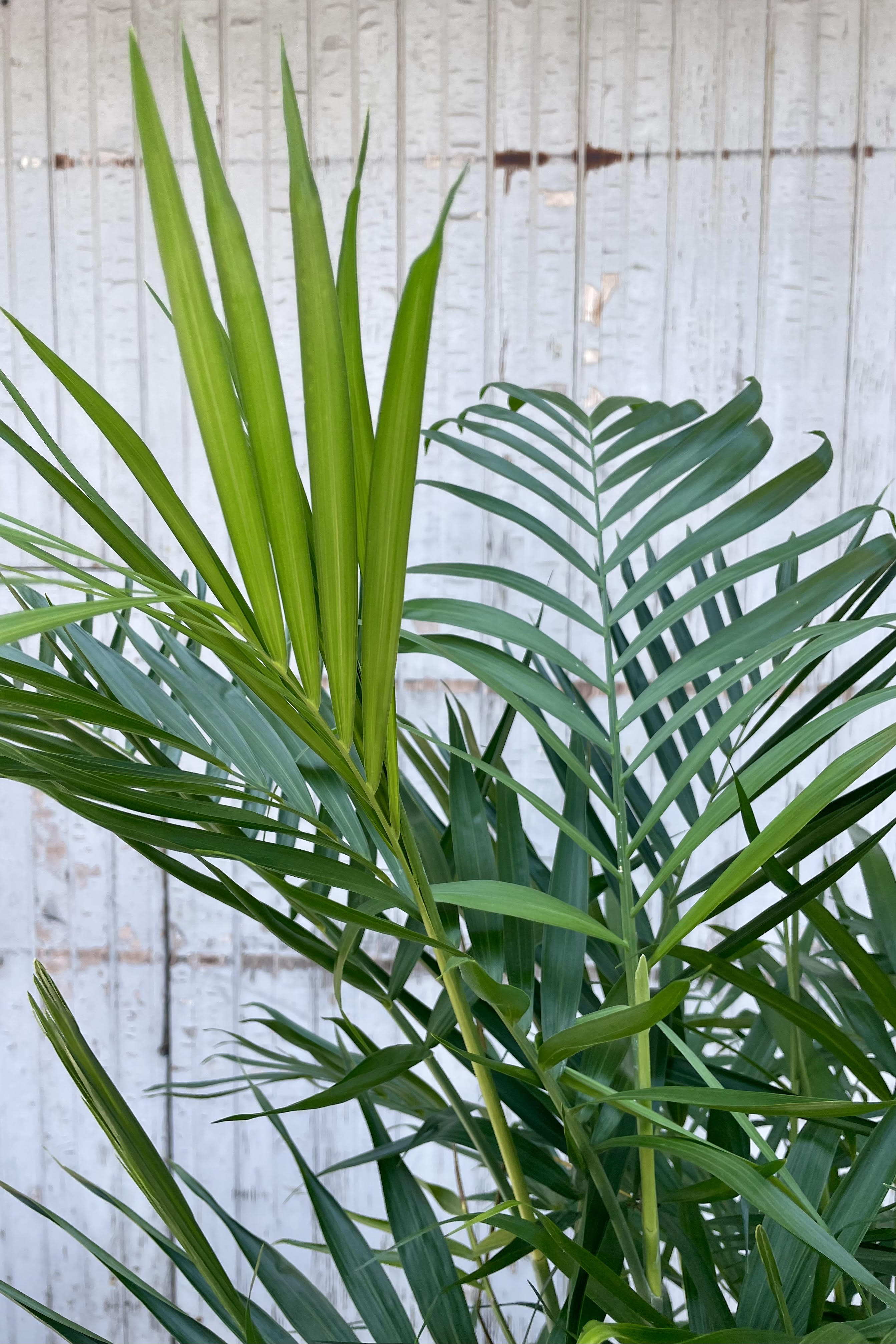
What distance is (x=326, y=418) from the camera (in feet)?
0.94

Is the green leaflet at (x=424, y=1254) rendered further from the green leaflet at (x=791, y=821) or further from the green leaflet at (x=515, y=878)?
the green leaflet at (x=791, y=821)

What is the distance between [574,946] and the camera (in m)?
0.52

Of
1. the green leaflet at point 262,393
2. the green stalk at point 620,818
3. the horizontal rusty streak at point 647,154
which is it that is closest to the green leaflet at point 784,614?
the green stalk at point 620,818

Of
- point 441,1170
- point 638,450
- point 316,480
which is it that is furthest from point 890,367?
point 441,1170

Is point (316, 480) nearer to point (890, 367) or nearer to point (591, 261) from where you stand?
point (591, 261)

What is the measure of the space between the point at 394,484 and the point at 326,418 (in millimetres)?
28

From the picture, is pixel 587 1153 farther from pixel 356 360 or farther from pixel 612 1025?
pixel 356 360

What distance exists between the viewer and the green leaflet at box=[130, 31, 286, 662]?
27 cm

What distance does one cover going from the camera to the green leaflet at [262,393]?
275mm

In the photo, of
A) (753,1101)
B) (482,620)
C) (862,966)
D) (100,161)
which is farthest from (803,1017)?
(100,161)

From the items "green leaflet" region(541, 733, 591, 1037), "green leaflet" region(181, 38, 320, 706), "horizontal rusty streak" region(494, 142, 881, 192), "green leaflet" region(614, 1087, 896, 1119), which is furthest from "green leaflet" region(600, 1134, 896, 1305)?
"horizontal rusty streak" region(494, 142, 881, 192)

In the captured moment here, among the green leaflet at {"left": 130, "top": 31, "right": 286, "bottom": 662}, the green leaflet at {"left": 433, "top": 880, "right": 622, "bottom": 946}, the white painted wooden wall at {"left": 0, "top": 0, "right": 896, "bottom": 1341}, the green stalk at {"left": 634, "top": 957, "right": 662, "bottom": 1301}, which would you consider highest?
the white painted wooden wall at {"left": 0, "top": 0, "right": 896, "bottom": 1341}

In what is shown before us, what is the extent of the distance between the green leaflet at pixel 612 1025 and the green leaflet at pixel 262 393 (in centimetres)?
16

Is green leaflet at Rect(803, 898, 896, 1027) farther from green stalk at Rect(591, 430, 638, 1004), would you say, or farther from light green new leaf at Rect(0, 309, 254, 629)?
light green new leaf at Rect(0, 309, 254, 629)
